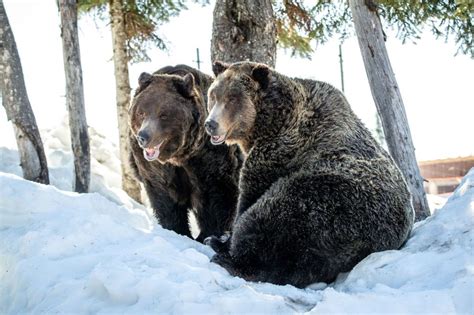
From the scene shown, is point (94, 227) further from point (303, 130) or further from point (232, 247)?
point (303, 130)

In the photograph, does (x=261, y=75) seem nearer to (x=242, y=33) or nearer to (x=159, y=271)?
(x=159, y=271)

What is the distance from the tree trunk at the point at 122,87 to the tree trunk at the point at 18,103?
4.29m

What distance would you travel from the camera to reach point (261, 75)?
14.9 ft

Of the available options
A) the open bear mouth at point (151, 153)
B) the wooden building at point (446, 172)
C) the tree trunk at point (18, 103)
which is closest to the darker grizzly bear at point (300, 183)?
the open bear mouth at point (151, 153)

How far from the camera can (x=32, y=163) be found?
7188 mm

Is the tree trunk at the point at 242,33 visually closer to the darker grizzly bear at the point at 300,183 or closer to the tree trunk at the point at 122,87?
the darker grizzly bear at the point at 300,183

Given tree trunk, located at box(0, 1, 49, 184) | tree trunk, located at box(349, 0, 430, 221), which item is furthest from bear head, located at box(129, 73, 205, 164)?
tree trunk, located at box(349, 0, 430, 221)

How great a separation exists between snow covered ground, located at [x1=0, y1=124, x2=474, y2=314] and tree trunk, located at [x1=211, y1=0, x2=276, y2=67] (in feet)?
10.5

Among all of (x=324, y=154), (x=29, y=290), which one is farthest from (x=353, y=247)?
(x=29, y=290)

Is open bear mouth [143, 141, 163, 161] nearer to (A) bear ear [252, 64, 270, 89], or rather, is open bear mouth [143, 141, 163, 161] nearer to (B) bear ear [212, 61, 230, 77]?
(B) bear ear [212, 61, 230, 77]

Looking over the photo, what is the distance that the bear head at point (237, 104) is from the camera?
4488 mm

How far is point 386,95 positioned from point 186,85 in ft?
12.5

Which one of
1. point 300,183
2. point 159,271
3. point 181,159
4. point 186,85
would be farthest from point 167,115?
point 159,271

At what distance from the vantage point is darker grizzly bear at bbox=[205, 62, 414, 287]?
12.3 ft
